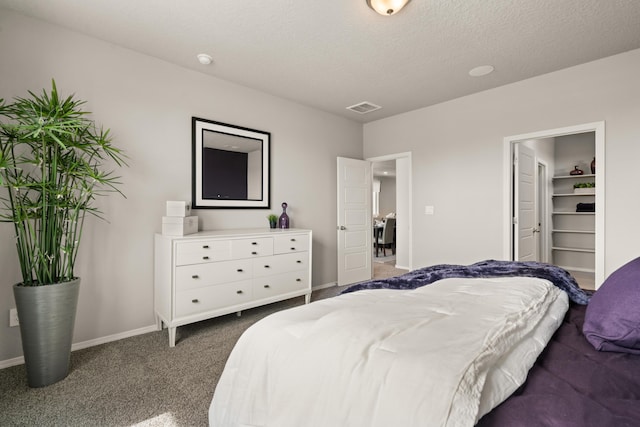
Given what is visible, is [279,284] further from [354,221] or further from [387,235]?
[387,235]

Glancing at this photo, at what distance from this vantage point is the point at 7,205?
2139 millimetres

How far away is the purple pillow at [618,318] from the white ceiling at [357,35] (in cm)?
200

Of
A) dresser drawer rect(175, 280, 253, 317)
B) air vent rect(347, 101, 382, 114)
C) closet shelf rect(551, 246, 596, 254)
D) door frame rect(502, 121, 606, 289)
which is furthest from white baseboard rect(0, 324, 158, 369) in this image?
closet shelf rect(551, 246, 596, 254)

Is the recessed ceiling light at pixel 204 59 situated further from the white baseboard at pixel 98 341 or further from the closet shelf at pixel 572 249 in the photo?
the closet shelf at pixel 572 249

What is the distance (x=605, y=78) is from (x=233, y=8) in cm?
345

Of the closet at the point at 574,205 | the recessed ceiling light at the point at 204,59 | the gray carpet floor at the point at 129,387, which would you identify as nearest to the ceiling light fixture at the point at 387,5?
the recessed ceiling light at the point at 204,59

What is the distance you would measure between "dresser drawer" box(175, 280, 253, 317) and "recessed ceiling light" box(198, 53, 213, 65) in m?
2.10

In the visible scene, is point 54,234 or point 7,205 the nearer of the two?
point 54,234

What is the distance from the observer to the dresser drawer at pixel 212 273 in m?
2.50

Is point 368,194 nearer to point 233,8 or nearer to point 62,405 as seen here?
point 233,8

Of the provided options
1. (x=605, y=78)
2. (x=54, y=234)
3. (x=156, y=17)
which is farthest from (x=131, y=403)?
(x=605, y=78)

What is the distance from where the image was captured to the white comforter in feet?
2.27

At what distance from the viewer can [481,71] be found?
3121 mm

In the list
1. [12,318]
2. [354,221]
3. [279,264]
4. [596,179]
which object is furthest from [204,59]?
[596,179]
